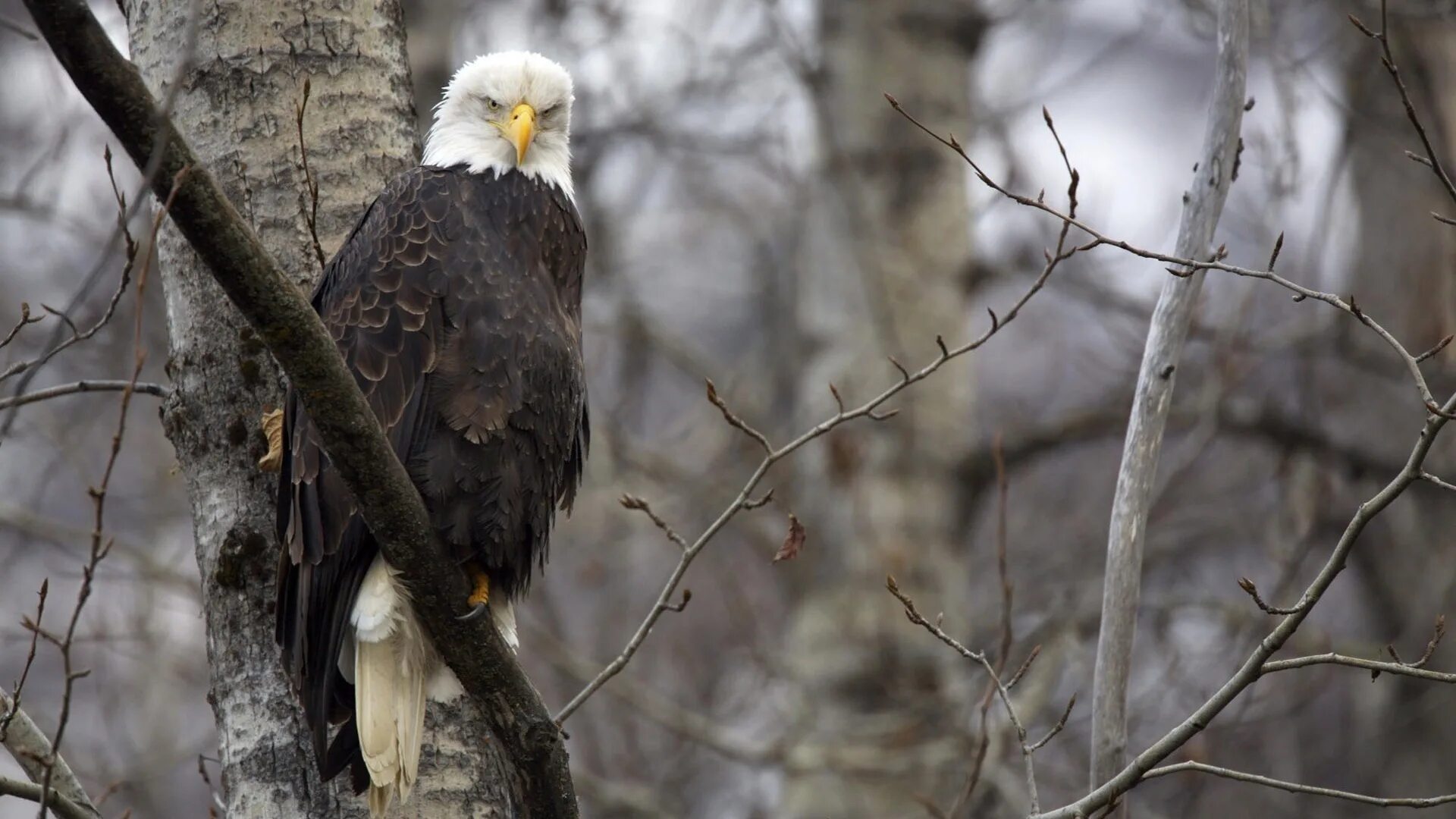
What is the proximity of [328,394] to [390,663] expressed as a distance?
884 millimetres

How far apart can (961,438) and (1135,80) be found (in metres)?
16.8

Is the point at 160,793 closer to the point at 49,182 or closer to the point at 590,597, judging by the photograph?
the point at 590,597

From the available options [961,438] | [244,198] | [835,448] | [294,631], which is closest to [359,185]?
[244,198]

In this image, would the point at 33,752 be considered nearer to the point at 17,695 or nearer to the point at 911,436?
the point at 17,695

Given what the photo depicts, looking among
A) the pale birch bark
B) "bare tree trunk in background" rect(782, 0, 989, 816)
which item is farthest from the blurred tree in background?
the pale birch bark

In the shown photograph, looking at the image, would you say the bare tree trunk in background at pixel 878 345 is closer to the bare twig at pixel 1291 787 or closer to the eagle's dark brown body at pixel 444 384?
the eagle's dark brown body at pixel 444 384

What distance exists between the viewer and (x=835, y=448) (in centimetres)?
632

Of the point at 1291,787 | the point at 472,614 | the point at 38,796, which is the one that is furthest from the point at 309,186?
the point at 1291,787

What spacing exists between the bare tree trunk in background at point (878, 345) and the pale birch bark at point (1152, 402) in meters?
3.46

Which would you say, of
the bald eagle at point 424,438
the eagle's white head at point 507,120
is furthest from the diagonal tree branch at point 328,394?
the eagle's white head at point 507,120

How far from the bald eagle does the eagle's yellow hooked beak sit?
0.16 meters

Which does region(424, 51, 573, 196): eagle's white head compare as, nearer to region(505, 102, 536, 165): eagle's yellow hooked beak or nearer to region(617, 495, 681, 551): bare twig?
region(505, 102, 536, 165): eagle's yellow hooked beak

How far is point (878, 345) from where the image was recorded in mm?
6668

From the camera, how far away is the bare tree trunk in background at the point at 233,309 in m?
2.80
